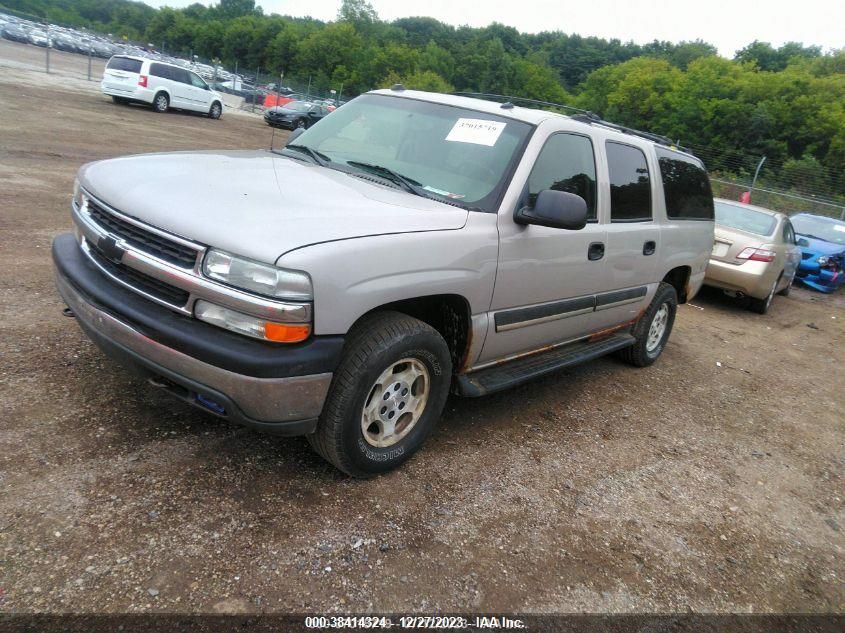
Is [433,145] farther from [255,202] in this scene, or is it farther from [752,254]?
[752,254]

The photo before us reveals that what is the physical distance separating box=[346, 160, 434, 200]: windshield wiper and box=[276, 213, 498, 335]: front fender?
1.24ft

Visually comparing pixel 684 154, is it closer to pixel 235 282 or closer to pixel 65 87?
pixel 235 282

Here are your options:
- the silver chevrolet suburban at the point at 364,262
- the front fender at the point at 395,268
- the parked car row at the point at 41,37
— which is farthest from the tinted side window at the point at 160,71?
the parked car row at the point at 41,37

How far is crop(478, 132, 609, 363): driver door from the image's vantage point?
11.6 ft

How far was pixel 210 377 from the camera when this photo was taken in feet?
8.40

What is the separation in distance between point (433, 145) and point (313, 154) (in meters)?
0.76

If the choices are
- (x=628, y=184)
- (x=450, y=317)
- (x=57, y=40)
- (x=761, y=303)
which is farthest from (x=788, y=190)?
(x=57, y=40)

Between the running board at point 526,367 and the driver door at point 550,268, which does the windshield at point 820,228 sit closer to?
the running board at point 526,367

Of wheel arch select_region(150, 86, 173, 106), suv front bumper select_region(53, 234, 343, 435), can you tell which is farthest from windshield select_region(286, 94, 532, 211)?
wheel arch select_region(150, 86, 173, 106)

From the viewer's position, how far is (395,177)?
11.8 ft

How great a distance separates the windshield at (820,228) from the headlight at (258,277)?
1329 centimetres

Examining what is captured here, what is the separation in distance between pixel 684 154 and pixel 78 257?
194 inches

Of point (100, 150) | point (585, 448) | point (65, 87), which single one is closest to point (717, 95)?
point (65, 87)

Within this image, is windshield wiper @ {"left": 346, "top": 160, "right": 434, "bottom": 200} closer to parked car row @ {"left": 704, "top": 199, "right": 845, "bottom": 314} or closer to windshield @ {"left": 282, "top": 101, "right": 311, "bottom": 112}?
parked car row @ {"left": 704, "top": 199, "right": 845, "bottom": 314}
